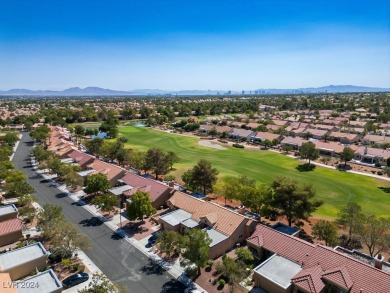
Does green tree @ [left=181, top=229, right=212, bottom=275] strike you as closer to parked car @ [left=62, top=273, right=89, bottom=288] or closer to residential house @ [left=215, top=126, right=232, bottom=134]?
parked car @ [left=62, top=273, right=89, bottom=288]

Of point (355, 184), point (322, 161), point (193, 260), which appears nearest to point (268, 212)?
point (193, 260)

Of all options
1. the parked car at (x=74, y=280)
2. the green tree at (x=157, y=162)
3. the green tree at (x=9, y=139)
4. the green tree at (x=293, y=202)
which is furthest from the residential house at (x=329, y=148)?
the green tree at (x=9, y=139)

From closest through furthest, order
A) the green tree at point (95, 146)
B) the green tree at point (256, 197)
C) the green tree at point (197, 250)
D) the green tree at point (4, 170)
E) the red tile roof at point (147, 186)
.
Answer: the green tree at point (197, 250), the green tree at point (256, 197), the red tile roof at point (147, 186), the green tree at point (4, 170), the green tree at point (95, 146)

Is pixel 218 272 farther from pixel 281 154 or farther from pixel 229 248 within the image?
pixel 281 154

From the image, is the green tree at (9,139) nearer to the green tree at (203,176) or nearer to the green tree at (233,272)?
the green tree at (203,176)

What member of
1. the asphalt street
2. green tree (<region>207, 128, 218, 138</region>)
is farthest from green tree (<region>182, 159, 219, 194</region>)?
green tree (<region>207, 128, 218, 138</region>)

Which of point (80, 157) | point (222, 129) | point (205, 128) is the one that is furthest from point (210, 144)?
point (80, 157)

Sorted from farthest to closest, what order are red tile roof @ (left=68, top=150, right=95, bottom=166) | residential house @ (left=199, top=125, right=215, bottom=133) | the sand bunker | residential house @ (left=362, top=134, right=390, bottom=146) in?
residential house @ (left=199, top=125, right=215, bottom=133), the sand bunker, residential house @ (left=362, top=134, right=390, bottom=146), red tile roof @ (left=68, top=150, right=95, bottom=166)
